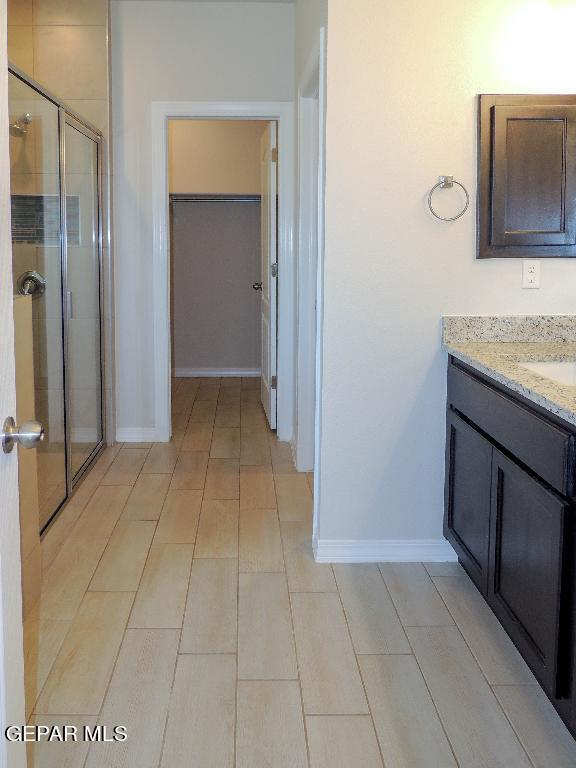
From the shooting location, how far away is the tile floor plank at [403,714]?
6.92 feet

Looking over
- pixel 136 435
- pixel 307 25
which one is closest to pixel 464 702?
pixel 307 25

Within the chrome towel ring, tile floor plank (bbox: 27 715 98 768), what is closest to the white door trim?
the chrome towel ring

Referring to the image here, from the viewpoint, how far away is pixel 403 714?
230 centimetres

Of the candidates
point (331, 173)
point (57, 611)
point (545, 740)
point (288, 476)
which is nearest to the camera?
point (545, 740)

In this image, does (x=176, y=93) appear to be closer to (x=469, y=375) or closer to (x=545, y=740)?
(x=469, y=375)

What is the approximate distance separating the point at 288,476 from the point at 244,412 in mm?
1750

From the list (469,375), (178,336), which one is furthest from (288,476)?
(178,336)

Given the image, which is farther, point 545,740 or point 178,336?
point 178,336

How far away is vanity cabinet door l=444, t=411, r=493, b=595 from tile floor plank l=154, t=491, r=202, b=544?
3.66 ft

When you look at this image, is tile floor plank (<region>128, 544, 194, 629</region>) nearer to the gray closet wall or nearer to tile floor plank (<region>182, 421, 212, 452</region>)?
tile floor plank (<region>182, 421, 212, 452</region>)

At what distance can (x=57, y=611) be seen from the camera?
115 inches

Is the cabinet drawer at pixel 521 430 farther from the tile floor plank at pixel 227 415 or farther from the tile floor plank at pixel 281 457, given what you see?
the tile floor plank at pixel 227 415

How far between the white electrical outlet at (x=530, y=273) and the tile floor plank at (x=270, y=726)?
1.71 metres

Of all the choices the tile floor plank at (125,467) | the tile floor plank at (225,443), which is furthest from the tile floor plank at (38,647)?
the tile floor plank at (225,443)
